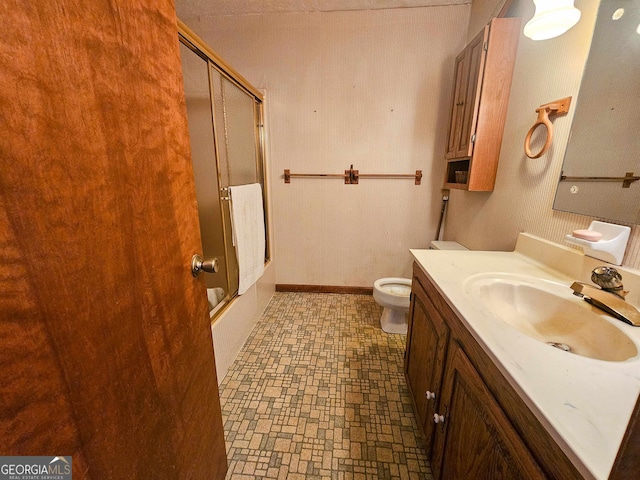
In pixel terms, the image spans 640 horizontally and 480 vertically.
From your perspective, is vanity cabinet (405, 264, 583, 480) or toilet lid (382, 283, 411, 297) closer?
vanity cabinet (405, 264, 583, 480)

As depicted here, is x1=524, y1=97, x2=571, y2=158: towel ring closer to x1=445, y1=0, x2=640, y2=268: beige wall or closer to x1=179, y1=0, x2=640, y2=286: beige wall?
x1=445, y1=0, x2=640, y2=268: beige wall

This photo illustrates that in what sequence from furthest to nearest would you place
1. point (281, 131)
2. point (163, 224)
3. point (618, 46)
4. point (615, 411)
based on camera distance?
point (281, 131), point (618, 46), point (163, 224), point (615, 411)

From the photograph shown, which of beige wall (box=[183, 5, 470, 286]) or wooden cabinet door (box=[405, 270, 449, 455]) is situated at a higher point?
beige wall (box=[183, 5, 470, 286])

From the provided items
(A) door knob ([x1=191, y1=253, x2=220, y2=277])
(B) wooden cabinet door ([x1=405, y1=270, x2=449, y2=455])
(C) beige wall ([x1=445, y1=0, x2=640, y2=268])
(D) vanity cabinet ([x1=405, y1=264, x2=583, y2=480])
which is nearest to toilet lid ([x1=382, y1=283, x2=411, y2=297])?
(C) beige wall ([x1=445, y1=0, x2=640, y2=268])

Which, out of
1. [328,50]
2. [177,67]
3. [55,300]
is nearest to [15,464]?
[55,300]

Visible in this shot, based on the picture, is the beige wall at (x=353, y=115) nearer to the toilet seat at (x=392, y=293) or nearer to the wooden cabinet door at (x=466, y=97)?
the wooden cabinet door at (x=466, y=97)

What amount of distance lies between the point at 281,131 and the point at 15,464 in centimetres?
235

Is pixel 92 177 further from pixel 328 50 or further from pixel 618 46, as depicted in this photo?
pixel 328 50

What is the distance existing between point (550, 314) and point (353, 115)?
1.95m

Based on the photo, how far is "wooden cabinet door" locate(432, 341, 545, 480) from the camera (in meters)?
0.52

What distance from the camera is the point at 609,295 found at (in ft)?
2.48

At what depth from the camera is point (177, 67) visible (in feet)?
2.18

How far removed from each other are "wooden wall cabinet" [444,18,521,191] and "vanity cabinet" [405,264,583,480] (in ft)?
2.89

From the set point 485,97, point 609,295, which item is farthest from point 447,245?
point 609,295
